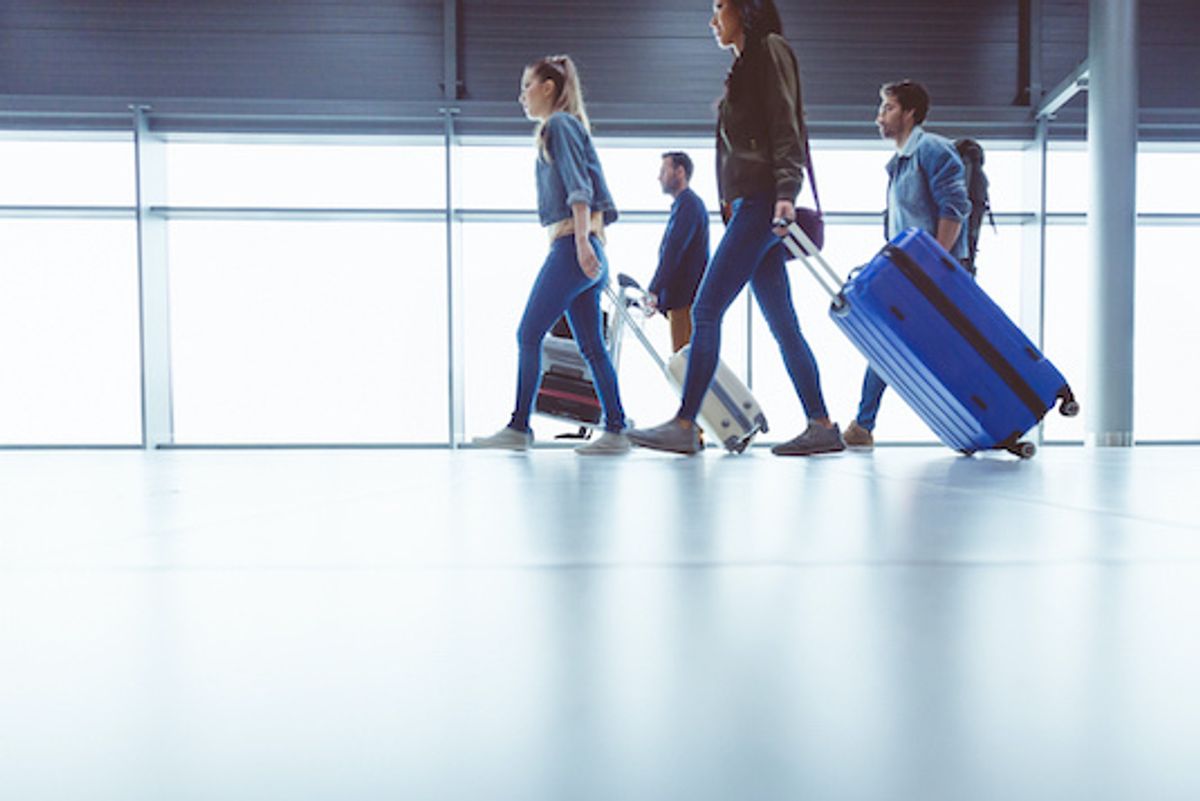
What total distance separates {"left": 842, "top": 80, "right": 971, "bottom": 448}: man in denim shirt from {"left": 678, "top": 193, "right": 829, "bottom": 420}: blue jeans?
539mm

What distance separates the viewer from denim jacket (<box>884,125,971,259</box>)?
10.2 ft

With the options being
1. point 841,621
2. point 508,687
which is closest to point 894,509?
point 841,621

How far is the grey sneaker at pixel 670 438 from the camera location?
2787mm

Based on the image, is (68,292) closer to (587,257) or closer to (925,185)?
(587,257)

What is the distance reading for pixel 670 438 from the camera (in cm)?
279

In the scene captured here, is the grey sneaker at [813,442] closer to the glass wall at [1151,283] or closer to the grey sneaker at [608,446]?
the grey sneaker at [608,446]

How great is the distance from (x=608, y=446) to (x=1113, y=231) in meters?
3.98

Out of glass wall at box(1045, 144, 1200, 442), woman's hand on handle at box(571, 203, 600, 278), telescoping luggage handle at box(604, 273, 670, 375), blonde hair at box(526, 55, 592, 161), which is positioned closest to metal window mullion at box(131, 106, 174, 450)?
telescoping luggage handle at box(604, 273, 670, 375)

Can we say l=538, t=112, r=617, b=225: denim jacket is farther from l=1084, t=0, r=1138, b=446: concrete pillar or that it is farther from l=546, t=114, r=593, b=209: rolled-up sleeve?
l=1084, t=0, r=1138, b=446: concrete pillar

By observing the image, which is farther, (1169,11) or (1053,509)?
(1169,11)

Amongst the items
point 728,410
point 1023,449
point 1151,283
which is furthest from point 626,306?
point 1151,283

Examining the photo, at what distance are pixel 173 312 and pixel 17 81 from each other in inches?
83.9

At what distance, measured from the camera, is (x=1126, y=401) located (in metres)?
5.22

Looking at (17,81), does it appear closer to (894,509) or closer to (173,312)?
(173,312)
